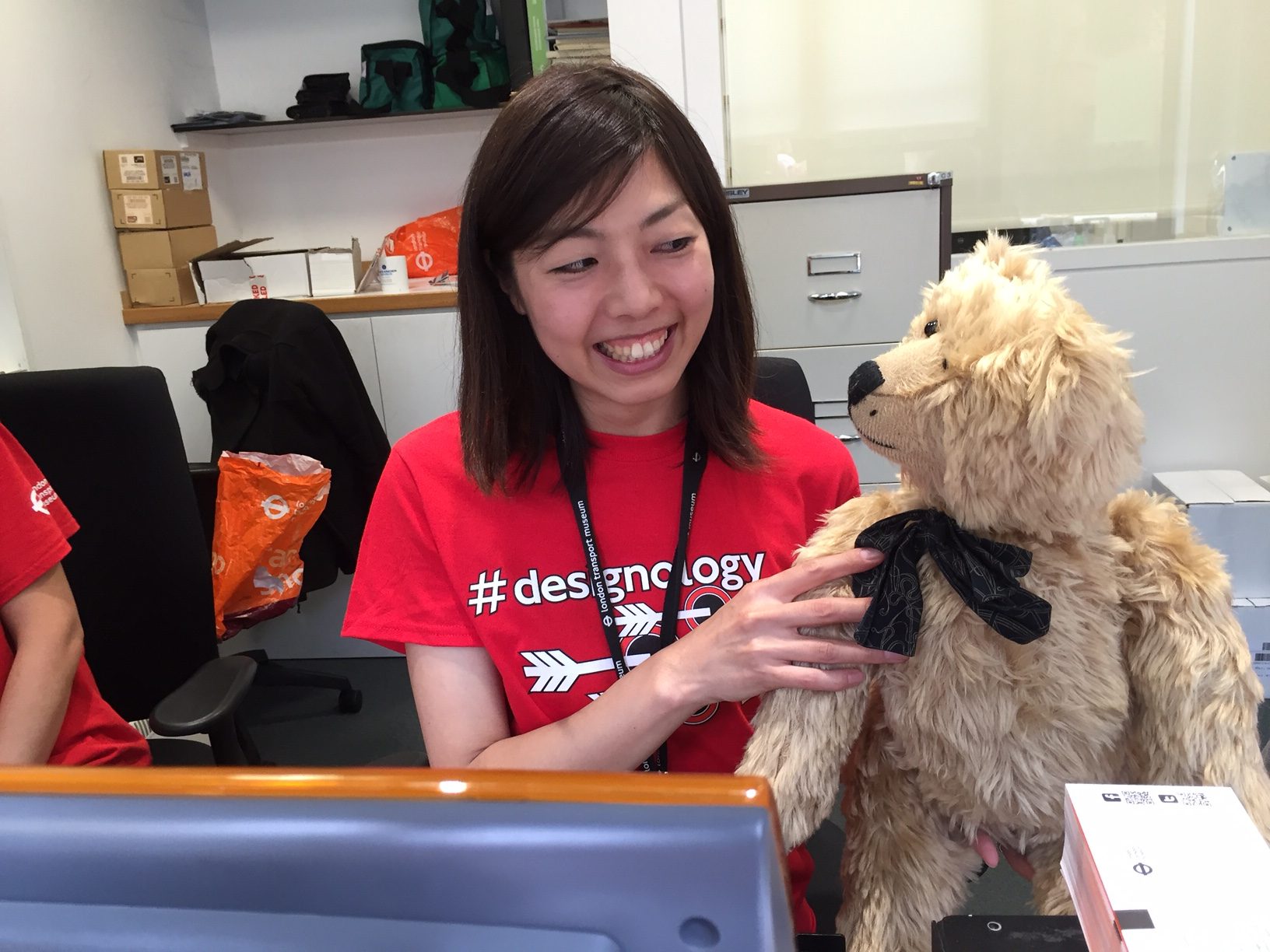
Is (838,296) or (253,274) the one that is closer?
(838,296)

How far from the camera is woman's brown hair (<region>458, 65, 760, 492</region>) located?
891 millimetres

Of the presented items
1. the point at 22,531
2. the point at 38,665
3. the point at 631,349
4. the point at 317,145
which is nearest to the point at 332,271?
the point at 317,145

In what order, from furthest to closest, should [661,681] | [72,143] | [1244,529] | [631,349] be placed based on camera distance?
[72,143]
[1244,529]
[631,349]
[661,681]

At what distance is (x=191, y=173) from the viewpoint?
320cm

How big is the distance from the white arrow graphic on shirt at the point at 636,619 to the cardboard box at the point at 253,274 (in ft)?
8.00

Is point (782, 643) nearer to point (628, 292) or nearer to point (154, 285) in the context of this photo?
point (628, 292)

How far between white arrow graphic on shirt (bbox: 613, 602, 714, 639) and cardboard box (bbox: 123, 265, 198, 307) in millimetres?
2608

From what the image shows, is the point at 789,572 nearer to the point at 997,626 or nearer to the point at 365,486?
the point at 997,626

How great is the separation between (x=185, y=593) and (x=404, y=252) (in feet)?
6.70

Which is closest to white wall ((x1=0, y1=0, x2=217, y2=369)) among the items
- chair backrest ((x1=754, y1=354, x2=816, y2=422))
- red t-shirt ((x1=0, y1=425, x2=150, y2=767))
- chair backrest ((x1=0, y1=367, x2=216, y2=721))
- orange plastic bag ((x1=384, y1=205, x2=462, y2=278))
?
orange plastic bag ((x1=384, y1=205, x2=462, y2=278))

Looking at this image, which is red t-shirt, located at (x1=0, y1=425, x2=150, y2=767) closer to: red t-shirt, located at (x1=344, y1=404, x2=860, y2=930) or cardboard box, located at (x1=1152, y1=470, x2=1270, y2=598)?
red t-shirt, located at (x1=344, y1=404, x2=860, y2=930)

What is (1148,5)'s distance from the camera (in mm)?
2807

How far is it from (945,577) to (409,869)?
0.57 m

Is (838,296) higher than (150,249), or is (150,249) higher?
(150,249)
